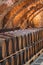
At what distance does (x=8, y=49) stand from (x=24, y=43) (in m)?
2.25

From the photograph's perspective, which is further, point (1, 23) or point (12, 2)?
point (1, 23)

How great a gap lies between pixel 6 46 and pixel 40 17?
28.5 meters

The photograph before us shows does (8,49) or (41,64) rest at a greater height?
(8,49)

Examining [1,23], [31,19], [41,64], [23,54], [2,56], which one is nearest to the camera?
[2,56]

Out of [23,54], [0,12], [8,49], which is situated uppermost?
[0,12]

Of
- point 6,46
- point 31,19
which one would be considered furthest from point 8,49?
point 31,19

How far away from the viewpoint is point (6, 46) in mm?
6641

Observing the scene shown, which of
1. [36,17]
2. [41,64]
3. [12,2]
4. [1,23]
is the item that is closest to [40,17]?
[36,17]

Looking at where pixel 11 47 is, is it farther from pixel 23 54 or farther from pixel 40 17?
pixel 40 17

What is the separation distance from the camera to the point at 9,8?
20.0m

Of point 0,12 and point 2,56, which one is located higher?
point 0,12

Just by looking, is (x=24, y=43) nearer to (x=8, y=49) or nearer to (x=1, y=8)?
(x=8, y=49)

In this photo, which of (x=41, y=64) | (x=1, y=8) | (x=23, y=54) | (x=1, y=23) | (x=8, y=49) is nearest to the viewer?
(x=8, y=49)

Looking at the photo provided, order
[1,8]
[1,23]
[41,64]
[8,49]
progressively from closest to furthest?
[8,49] → [41,64] → [1,8] → [1,23]
